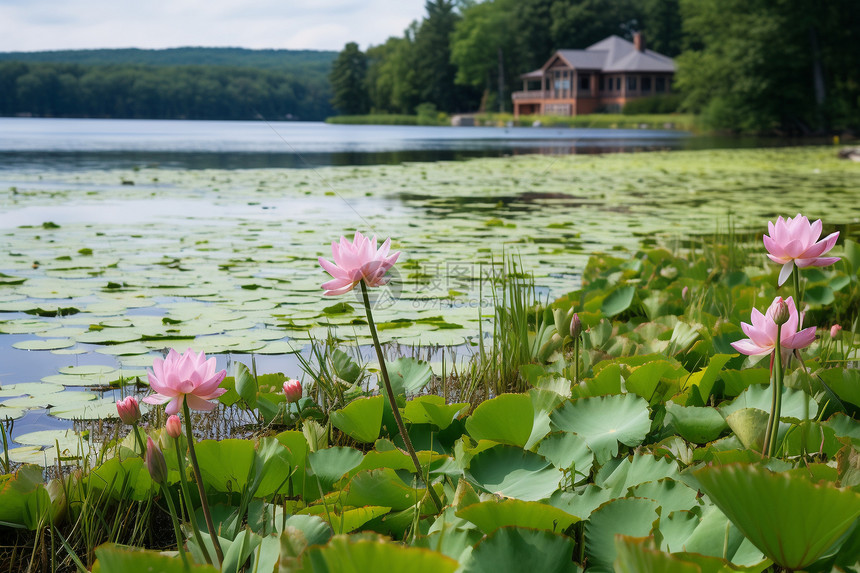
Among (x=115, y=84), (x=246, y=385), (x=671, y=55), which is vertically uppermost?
(x=671, y=55)

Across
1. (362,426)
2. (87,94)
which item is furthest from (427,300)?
(87,94)

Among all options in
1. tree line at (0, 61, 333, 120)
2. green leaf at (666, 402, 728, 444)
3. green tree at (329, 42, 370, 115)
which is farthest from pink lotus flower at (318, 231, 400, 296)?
green tree at (329, 42, 370, 115)

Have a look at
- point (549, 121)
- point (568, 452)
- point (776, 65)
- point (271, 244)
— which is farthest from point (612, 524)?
point (549, 121)

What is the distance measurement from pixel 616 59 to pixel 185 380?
40.4 metres

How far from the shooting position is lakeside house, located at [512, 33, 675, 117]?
36906 millimetres

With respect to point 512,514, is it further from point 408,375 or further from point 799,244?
point 408,375

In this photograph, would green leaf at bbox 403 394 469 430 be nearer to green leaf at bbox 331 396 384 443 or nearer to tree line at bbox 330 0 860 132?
green leaf at bbox 331 396 384 443

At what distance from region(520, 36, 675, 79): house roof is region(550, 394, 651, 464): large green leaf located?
124ft

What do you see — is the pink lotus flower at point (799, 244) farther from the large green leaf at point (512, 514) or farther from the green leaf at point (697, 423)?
the large green leaf at point (512, 514)

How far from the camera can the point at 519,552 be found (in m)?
0.67

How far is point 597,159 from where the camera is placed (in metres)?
11.1

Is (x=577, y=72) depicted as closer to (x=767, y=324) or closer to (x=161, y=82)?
(x=161, y=82)

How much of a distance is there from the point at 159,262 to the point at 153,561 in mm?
2801

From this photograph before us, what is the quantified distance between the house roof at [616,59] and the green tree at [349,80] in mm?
13621
